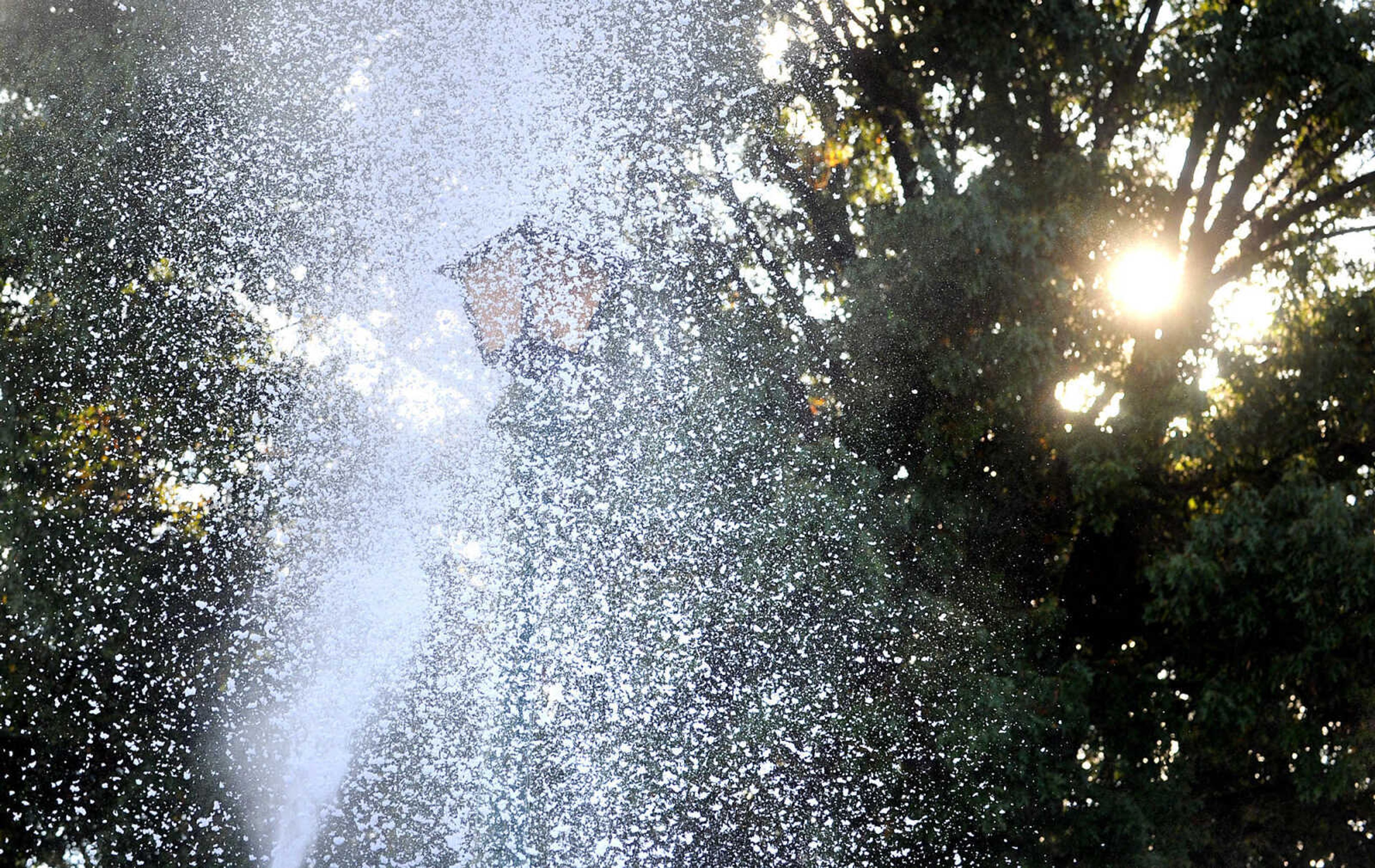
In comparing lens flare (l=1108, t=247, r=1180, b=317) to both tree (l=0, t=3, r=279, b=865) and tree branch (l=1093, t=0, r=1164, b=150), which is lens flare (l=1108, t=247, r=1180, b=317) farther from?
tree (l=0, t=3, r=279, b=865)

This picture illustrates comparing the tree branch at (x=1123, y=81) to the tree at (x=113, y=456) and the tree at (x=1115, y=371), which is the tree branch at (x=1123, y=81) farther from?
the tree at (x=113, y=456)

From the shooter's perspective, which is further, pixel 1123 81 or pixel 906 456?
pixel 906 456

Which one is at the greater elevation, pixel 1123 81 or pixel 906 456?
pixel 1123 81

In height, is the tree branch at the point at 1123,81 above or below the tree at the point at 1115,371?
above

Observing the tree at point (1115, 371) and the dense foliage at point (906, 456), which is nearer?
the tree at point (1115, 371)

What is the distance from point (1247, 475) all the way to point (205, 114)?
8.56 metres

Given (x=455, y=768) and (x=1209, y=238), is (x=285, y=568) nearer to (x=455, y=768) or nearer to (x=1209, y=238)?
(x=455, y=768)

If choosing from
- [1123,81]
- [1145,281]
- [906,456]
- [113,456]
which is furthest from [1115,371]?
[113,456]

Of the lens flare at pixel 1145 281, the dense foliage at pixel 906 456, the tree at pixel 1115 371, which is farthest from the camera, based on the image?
the lens flare at pixel 1145 281

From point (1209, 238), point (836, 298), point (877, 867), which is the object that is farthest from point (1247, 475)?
point (877, 867)

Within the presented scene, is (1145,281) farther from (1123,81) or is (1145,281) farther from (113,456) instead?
(113,456)

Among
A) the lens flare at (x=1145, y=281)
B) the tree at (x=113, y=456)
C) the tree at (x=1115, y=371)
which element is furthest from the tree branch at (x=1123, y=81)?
the tree at (x=113, y=456)

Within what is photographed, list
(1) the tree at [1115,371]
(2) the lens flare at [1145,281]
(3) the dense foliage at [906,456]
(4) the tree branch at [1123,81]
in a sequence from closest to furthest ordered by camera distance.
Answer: (1) the tree at [1115,371]
(3) the dense foliage at [906,456]
(4) the tree branch at [1123,81]
(2) the lens flare at [1145,281]

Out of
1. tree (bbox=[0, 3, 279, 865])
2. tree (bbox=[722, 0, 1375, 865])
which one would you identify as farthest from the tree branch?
tree (bbox=[0, 3, 279, 865])
